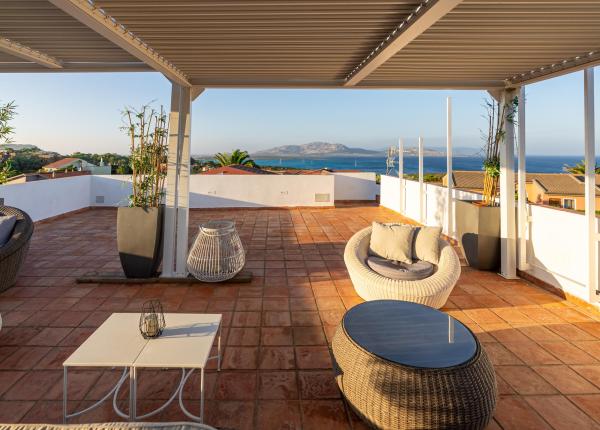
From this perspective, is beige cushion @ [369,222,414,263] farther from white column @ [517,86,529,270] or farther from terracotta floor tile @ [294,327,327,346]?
white column @ [517,86,529,270]

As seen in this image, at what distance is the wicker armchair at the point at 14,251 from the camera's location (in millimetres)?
3986

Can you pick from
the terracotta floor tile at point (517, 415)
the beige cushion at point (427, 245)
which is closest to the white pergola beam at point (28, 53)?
the beige cushion at point (427, 245)

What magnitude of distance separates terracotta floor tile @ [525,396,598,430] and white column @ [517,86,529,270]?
9.63 ft

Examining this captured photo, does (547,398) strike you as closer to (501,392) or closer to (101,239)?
(501,392)

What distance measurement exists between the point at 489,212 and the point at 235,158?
18.6 m

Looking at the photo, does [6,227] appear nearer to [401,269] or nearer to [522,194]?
[401,269]

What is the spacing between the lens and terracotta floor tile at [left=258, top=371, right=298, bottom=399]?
228 cm

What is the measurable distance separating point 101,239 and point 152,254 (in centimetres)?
321

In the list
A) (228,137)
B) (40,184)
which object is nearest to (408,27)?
(40,184)

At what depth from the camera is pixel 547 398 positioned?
225 cm

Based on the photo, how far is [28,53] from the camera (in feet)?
12.1

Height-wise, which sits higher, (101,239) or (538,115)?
(538,115)

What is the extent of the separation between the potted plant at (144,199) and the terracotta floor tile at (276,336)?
6.98ft

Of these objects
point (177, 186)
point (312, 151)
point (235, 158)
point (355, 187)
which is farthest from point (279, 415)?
point (312, 151)
